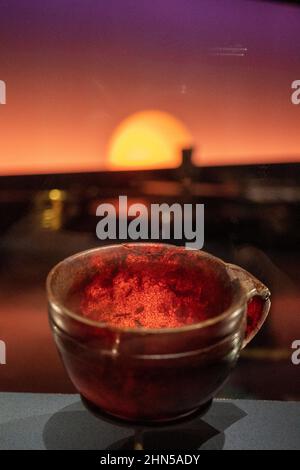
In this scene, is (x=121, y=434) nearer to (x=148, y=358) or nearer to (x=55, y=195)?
(x=148, y=358)

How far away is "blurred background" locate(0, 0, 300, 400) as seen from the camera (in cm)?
87

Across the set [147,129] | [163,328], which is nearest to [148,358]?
[163,328]

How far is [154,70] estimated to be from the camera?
2.91ft

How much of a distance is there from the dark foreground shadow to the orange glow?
435 mm

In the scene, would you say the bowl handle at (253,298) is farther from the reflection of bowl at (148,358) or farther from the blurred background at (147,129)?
the blurred background at (147,129)

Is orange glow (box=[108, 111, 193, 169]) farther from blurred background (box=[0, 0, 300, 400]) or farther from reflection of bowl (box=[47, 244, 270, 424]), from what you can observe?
reflection of bowl (box=[47, 244, 270, 424])

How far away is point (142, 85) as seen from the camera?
2.93 ft

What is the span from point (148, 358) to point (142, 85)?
1.67ft

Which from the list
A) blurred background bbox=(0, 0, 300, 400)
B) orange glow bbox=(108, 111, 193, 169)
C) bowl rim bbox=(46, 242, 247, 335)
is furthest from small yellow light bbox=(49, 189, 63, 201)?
bowl rim bbox=(46, 242, 247, 335)

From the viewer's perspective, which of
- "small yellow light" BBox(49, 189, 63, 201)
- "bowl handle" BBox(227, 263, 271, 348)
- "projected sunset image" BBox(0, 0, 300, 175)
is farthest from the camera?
"small yellow light" BBox(49, 189, 63, 201)

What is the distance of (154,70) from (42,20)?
198 millimetres

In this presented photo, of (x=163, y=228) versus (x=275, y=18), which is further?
(x=163, y=228)
